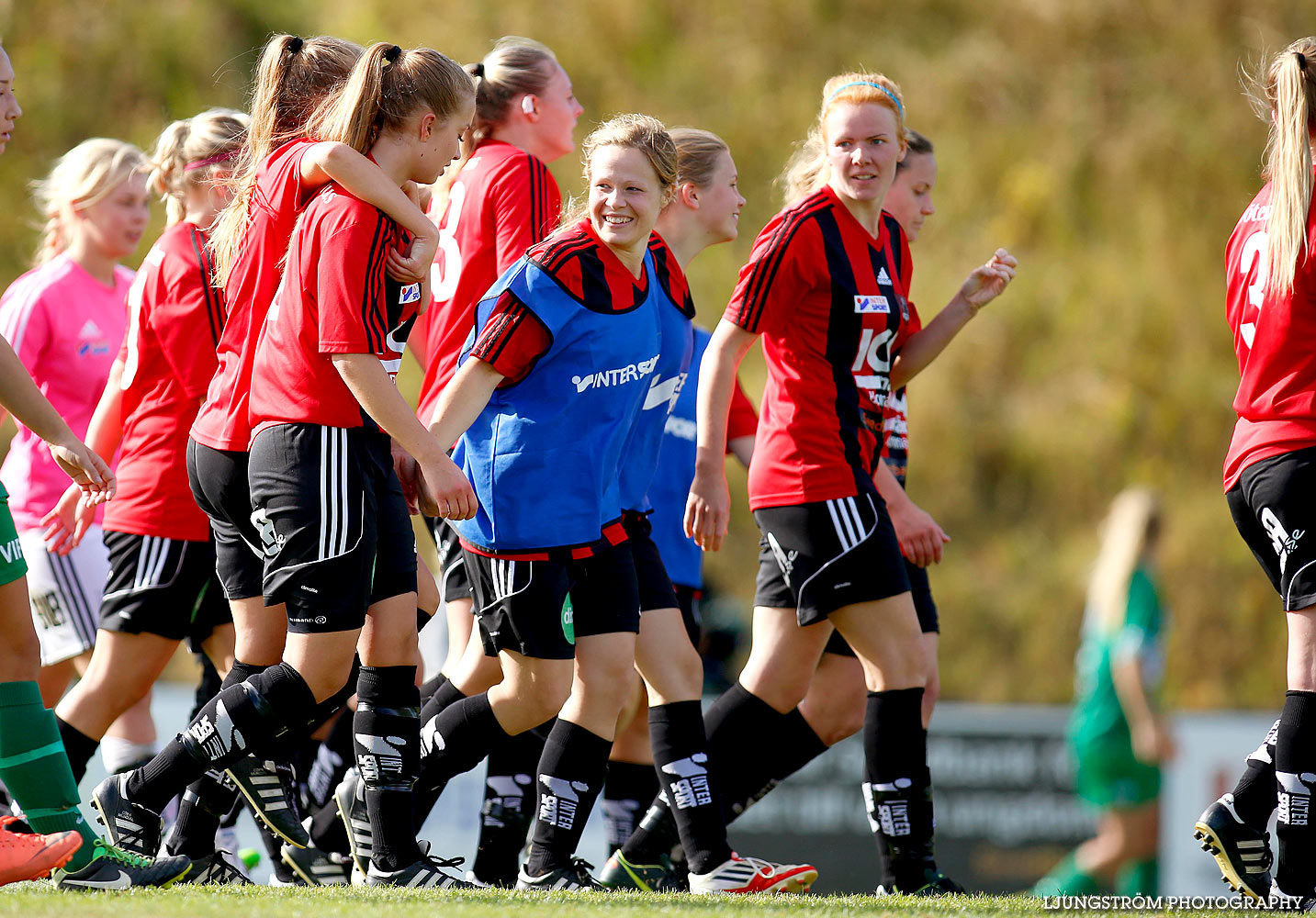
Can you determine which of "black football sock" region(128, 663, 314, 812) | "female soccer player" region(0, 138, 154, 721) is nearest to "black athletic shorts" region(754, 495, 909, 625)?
"black football sock" region(128, 663, 314, 812)

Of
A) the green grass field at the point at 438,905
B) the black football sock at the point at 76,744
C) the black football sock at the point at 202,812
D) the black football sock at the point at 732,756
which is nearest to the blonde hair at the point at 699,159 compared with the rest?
the black football sock at the point at 732,756

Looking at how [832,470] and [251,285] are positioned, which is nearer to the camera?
[251,285]

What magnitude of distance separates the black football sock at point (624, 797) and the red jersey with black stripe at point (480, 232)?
4.83 feet

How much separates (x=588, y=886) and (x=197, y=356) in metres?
1.95

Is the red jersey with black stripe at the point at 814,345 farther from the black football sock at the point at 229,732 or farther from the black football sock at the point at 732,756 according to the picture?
the black football sock at the point at 229,732

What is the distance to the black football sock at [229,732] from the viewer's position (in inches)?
147

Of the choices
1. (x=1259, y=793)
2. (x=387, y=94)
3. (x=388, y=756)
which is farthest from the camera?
(x=1259, y=793)

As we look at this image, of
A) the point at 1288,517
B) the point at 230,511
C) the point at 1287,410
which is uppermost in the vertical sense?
the point at 1287,410

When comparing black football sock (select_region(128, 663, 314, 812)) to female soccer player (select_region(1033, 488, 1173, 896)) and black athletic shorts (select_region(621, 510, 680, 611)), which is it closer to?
black athletic shorts (select_region(621, 510, 680, 611))

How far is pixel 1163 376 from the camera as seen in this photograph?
14.1 meters

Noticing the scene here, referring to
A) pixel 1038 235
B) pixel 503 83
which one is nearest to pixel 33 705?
pixel 503 83

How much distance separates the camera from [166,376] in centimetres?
477

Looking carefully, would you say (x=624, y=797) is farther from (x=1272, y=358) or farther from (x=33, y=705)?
(x=1272, y=358)

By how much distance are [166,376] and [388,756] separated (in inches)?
60.7
